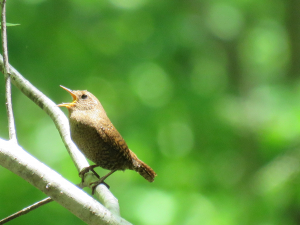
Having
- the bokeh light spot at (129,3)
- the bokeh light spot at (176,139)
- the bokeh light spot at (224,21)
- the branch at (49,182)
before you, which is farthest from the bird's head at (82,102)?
the bokeh light spot at (224,21)

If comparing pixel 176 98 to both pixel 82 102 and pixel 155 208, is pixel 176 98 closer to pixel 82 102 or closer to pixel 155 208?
pixel 155 208

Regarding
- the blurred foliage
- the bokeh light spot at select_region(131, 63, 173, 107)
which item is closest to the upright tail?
the blurred foliage

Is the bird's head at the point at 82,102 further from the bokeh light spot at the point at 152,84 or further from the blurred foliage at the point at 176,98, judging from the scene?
the bokeh light spot at the point at 152,84

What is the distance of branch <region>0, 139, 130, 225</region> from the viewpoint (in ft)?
3.15

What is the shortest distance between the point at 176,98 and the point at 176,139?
0.50 metres

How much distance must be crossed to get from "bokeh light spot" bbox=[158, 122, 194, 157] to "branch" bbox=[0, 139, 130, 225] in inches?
111

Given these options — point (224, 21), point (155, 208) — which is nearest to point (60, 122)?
point (155, 208)

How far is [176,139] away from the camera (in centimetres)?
412

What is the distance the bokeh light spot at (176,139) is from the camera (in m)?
3.92

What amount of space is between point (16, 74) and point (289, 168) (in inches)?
85.7

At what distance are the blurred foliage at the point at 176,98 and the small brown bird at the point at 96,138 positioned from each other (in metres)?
1.40

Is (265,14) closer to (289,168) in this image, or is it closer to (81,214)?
(289,168)

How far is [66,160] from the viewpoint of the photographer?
3252 mm

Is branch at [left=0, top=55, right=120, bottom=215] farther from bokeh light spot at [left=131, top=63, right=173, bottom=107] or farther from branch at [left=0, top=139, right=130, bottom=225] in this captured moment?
bokeh light spot at [left=131, top=63, right=173, bottom=107]
